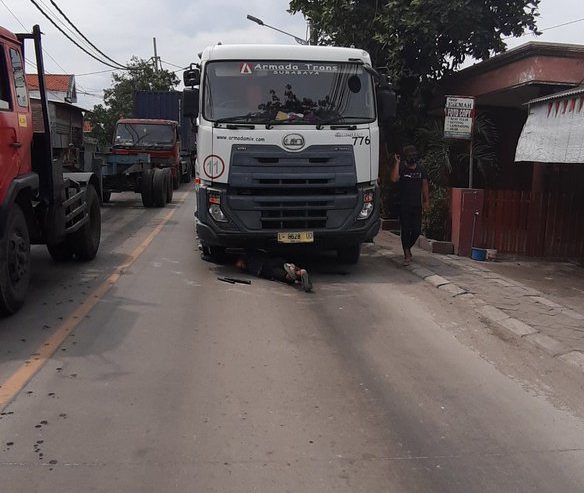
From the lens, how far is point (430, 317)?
6430 mm

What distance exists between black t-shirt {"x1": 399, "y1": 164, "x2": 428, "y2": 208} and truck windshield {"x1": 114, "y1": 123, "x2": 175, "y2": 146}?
13465mm

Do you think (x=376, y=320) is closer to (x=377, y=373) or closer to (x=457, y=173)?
(x=377, y=373)

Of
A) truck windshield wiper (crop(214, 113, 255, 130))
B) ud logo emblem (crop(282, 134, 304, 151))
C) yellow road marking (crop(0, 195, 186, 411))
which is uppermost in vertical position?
truck windshield wiper (crop(214, 113, 255, 130))

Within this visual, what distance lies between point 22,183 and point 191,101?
114 inches

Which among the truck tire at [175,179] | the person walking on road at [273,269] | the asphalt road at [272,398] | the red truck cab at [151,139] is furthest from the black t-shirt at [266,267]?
the truck tire at [175,179]

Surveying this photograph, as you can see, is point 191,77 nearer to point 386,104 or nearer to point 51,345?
point 386,104

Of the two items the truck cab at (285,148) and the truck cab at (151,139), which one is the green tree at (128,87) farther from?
the truck cab at (285,148)

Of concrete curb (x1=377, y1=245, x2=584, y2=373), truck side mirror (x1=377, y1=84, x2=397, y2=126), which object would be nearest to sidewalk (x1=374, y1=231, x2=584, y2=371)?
concrete curb (x1=377, y1=245, x2=584, y2=373)

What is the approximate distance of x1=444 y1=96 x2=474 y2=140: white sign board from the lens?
371 inches

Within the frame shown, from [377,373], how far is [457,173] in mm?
8734

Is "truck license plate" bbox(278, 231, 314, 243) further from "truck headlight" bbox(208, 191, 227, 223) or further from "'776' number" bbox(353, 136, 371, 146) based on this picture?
"'776' number" bbox(353, 136, 371, 146)

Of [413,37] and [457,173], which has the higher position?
[413,37]

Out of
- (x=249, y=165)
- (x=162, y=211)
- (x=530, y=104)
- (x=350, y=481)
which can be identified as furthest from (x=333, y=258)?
(x=162, y=211)

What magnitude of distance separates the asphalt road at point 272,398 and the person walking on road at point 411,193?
211 centimetres
